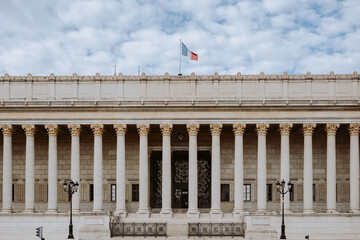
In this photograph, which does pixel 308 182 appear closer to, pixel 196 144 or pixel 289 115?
pixel 289 115

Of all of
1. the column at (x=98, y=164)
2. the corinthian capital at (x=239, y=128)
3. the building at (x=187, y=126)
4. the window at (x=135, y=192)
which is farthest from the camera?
the window at (x=135, y=192)

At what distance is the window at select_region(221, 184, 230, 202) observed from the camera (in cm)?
4841

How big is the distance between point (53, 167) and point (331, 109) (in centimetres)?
2461

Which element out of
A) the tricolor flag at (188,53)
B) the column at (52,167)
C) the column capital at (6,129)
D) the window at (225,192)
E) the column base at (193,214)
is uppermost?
the tricolor flag at (188,53)

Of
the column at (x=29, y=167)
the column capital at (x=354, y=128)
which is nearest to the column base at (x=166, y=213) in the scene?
the column at (x=29, y=167)

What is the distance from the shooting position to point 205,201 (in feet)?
162

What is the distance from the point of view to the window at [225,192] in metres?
48.4

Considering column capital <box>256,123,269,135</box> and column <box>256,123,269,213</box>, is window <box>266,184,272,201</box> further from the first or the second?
column capital <box>256,123,269,135</box>

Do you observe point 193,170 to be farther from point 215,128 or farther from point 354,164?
point 354,164

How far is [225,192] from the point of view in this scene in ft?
159

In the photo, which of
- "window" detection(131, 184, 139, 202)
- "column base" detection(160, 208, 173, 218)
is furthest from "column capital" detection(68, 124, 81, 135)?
"column base" detection(160, 208, 173, 218)

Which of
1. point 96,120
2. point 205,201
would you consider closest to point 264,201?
point 205,201

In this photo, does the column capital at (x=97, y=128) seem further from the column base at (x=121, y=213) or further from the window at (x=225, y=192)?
the window at (x=225, y=192)

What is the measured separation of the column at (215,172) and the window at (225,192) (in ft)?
13.0
